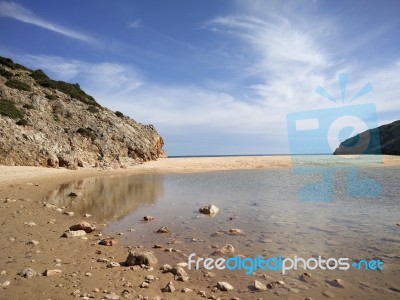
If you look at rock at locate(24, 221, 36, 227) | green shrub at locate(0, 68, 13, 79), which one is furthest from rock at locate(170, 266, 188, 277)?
green shrub at locate(0, 68, 13, 79)

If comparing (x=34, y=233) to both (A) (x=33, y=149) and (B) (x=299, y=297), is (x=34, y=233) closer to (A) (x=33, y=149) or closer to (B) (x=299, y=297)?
(B) (x=299, y=297)

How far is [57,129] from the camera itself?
35.6m

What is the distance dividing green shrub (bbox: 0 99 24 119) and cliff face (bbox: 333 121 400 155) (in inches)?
3449

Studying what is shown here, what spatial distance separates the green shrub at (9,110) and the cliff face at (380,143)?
3449 inches

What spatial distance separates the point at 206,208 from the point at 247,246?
4.73 m

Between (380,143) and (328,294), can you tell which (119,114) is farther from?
(380,143)

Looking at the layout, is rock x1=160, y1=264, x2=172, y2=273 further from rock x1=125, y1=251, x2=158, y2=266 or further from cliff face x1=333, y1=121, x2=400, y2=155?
cliff face x1=333, y1=121, x2=400, y2=155

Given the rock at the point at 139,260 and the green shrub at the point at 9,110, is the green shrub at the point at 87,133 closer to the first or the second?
the green shrub at the point at 9,110

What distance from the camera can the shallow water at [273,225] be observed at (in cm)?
715

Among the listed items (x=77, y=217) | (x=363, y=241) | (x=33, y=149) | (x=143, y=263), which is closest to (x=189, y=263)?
(x=143, y=263)

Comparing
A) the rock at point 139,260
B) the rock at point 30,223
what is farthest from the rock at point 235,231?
the rock at point 30,223

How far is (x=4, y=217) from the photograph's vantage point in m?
10.5

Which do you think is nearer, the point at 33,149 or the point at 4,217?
the point at 4,217

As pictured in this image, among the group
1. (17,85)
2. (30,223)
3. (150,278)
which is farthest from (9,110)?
(150,278)
